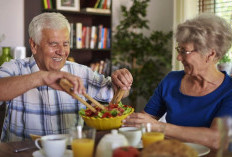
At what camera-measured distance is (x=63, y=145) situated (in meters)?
1.18

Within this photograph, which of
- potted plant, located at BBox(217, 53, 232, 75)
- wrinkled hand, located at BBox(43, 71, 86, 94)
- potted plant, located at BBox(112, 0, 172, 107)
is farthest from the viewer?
potted plant, located at BBox(112, 0, 172, 107)

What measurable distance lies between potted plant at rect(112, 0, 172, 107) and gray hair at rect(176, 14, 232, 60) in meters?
2.61

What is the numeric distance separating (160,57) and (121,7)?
87 centimetres

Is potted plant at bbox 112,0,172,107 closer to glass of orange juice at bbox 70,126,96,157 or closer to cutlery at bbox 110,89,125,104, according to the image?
cutlery at bbox 110,89,125,104

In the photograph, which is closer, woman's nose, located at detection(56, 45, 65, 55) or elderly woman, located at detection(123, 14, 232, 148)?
elderly woman, located at detection(123, 14, 232, 148)

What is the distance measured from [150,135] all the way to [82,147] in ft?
0.87

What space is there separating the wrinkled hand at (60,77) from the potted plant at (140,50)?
10.2 ft

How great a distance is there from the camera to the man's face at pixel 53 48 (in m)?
2.01

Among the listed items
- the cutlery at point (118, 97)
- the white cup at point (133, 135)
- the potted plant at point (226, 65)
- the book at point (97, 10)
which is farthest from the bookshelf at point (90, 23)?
the white cup at point (133, 135)

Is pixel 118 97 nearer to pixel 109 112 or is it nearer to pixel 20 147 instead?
pixel 109 112

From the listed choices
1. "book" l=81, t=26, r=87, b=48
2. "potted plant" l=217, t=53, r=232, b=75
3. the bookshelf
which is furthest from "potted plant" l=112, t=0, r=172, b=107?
"potted plant" l=217, t=53, r=232, b=75

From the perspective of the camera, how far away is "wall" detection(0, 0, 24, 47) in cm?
404

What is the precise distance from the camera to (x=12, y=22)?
407 centimetres

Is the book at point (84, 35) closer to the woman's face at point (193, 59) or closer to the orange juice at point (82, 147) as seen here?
the woman's face at point (193, 59)
